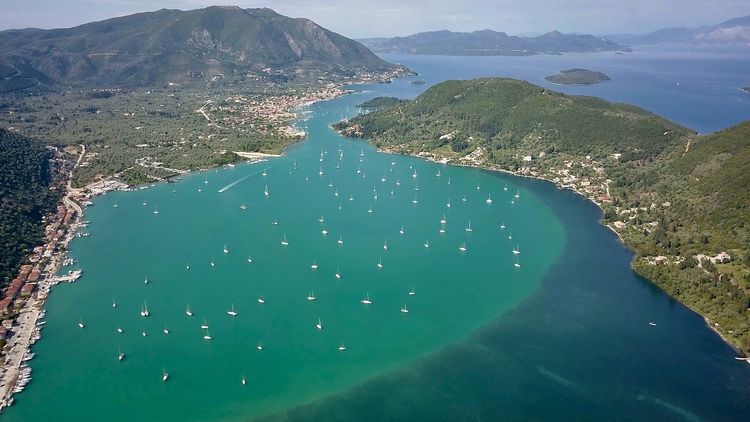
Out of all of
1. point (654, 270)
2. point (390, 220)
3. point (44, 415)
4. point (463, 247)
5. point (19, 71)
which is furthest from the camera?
point (19, 71)

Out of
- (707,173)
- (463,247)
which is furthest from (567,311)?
(707,173)

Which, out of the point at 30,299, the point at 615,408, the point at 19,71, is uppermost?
the point at 19,71

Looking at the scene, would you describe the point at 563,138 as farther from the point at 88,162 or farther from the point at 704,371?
the point at 88,162

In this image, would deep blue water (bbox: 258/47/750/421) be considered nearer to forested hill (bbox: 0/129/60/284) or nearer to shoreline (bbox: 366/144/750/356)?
shoreline (bbox: 366/144/750/356)

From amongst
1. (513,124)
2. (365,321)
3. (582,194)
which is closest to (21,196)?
(365,321)

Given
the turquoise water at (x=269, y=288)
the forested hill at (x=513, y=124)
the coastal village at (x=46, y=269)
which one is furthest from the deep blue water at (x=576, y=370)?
the forested hill at (x=513, y=124)

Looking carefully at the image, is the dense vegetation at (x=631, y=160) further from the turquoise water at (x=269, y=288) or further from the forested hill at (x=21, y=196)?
the forested hill at (x=21, y=196)
